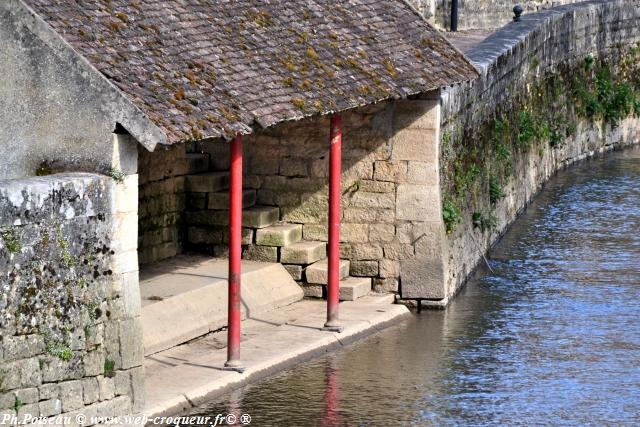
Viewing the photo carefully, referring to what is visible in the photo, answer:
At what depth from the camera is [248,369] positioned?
10898 mm

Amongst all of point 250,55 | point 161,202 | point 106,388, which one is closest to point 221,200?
point 161,202

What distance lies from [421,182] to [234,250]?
3591 millimetres

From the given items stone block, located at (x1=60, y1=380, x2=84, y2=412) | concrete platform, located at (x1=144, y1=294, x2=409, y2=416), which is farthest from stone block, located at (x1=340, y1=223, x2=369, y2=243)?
stone block, located at (x1=60, y1=380, x2=84, y2=412)

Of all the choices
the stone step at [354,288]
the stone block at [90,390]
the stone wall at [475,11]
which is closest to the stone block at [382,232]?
the stone step at [354,288]

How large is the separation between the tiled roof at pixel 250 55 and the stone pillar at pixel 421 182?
0.48m

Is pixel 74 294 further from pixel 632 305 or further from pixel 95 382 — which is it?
pixel 632 305

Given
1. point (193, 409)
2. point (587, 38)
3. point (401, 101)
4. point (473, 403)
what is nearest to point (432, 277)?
point (401, 101)

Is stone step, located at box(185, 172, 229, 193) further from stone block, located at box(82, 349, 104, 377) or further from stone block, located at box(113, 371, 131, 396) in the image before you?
stone block, located at box(82, 349, 104, 377)

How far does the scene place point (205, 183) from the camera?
1391 centimetres

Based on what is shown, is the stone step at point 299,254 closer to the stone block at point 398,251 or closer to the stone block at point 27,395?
the stone block at point 398,251

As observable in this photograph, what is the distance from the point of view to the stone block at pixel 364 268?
14.0 meters

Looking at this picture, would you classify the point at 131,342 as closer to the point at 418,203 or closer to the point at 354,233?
the point at 354,233

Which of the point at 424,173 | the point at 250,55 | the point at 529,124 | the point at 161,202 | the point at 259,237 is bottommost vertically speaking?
the point at 259,237

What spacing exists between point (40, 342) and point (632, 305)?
6.86m
